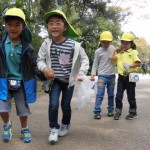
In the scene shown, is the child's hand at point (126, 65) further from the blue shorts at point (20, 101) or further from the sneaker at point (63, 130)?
the blue shorts at point (20, 101)

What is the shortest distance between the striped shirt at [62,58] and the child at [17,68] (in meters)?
0.26

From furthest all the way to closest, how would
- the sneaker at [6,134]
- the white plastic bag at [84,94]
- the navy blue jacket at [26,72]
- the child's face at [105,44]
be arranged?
1. the child's face at [105,44]
2. the white plastic bag at [84,94]
3. the sneaker at [6,134]
4. the navy blue jacket at [26,72]

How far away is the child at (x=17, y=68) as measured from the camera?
3875 millimetres

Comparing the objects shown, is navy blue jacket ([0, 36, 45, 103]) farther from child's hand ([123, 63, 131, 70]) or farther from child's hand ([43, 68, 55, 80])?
child's hand ([123, 63, 131, 70])

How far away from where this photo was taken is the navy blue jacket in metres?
3.87

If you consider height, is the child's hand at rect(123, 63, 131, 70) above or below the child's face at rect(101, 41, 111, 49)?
below

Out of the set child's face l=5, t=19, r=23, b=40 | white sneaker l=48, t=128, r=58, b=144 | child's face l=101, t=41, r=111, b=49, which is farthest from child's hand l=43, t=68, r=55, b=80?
child's face l=101, t=41, r=111, b=49

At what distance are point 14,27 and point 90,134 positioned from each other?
1911 mm

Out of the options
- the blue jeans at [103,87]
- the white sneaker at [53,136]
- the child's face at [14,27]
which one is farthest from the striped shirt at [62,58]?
the blue jeans at [103,87]

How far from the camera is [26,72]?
4.02 meters

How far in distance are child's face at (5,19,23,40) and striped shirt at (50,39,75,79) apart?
52 cm

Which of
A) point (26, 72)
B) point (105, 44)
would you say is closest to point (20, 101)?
point (26, 72)

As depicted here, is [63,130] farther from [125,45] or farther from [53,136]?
[125,45]

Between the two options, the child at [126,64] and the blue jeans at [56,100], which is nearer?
the blue jeans at [56,100]
